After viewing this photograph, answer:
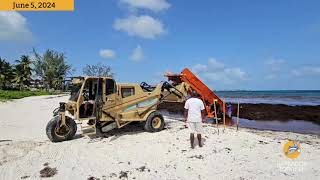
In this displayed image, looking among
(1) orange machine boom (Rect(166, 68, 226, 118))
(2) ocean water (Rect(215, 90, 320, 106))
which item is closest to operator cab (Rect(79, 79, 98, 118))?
(1) orange machine boom (Rect(166, 68, 226, 118))

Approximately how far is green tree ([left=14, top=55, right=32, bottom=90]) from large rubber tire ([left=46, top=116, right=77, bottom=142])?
61.0 m

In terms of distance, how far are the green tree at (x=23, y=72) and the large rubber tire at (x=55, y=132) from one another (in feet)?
200

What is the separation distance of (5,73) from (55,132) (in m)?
62.6

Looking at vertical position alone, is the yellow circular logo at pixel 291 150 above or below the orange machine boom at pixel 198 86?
below

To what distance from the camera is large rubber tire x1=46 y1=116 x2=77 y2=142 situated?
33.6 feet

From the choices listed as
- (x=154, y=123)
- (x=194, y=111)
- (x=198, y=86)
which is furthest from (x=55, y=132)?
(x=198, y=86)

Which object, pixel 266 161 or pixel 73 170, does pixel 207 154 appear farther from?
pixel 73 170

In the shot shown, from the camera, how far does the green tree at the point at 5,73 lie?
2537 inches

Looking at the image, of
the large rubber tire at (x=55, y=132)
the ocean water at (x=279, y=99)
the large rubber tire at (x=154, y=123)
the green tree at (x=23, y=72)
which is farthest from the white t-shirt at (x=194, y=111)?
the green tree at (x=23, y=72)

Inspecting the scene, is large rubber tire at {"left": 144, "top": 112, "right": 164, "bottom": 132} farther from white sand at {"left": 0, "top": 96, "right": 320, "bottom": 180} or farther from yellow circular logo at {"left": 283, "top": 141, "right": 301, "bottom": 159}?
yellow circular logo at {"left": 283, "top": 141, "right": 301, "bottom": 159}

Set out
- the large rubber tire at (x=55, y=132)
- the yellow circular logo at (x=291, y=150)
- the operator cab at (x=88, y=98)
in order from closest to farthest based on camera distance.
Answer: the yellow circular logo at (x=291, y=150)
the large rubber tire at (x=55, y=132)
the operator cab at (x=88, y=98)

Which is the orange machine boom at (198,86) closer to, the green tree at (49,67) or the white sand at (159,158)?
the white sand at (159,158)

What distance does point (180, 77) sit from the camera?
13.4 m

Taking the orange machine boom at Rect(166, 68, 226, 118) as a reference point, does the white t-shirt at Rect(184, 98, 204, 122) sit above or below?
below
